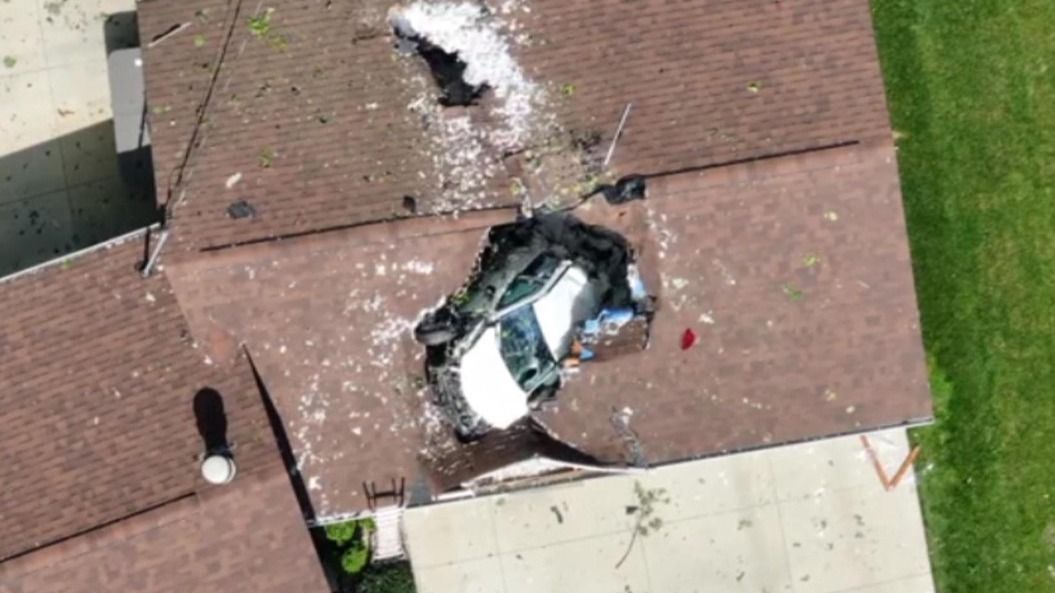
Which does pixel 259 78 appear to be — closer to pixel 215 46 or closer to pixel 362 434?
pixel 215 46

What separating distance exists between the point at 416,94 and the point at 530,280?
249 centimetres

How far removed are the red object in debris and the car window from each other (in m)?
1.67

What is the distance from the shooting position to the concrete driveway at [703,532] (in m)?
14.5

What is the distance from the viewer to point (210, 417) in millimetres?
11656

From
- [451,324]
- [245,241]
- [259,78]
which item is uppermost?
[259,78]

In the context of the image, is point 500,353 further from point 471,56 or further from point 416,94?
point 471,56

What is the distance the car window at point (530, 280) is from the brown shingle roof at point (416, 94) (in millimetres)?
873

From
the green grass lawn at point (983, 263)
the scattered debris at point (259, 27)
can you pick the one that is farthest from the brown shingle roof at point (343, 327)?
the green grass lawn at point (983, 263)

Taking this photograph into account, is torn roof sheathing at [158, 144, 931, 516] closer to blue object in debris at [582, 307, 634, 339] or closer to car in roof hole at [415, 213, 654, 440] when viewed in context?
car in roof hole at [415, 213, 654, 440]

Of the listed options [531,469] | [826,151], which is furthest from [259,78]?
[826,151]

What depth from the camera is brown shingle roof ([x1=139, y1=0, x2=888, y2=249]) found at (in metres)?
11.6

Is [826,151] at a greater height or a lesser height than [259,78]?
lesser

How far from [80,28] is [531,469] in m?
8.80

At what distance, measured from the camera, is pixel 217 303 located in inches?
453
